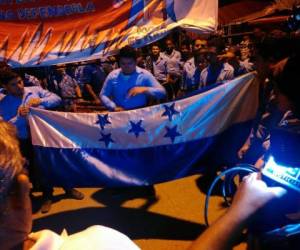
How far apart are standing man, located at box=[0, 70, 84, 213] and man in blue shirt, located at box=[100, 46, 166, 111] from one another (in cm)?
71

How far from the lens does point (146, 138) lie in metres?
4.12

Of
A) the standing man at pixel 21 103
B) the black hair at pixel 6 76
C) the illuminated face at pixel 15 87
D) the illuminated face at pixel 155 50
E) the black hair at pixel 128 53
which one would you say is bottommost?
the illuminated face at pixel 155 50

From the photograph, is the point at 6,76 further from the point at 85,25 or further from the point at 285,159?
the point at 285,159

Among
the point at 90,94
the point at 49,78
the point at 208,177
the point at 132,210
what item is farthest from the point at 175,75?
the point at 132,210

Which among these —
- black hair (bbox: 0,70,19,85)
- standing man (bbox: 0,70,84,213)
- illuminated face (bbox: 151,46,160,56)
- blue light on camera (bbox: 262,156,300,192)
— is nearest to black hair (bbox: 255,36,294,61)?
blue light on camera (bbox: 262,156,300,192)

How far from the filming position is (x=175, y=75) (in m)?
10.7

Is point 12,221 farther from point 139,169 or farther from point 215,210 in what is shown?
point 215,210

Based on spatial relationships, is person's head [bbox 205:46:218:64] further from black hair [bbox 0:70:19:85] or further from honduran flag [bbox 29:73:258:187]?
black hair [bbox 0:70:19:85]

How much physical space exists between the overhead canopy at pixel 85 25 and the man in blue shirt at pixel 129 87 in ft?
3.36

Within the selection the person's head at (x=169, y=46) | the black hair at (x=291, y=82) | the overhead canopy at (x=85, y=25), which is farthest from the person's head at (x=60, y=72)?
the black hair at (x=291, y=82)

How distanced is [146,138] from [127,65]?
1199 millimetres

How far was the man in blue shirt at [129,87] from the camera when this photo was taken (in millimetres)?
4785

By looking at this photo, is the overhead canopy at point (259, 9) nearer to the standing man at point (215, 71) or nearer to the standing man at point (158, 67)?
the standing man at point (158, 67)

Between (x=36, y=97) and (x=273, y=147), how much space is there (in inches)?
146
